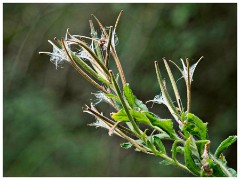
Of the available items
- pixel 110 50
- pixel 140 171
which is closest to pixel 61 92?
pixel 140 171

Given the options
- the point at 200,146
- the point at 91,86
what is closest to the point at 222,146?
the point at 200,146

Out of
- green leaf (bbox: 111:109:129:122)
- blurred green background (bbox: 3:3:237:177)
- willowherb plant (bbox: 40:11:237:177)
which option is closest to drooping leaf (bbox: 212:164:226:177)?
willowherb plant (bbox: 40:11:237:177)

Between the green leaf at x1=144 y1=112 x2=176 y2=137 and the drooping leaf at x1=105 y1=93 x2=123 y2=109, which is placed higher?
the drooping leaf at x1=105 y1=93 x2=123 y2=109

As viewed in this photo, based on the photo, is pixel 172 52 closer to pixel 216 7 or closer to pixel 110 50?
pixel 216 7

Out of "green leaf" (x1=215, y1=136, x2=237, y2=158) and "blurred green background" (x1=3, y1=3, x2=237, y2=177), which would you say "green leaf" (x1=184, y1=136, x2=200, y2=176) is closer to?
"green leaf" (x1=215, y1=136, x2=237, y2=158)

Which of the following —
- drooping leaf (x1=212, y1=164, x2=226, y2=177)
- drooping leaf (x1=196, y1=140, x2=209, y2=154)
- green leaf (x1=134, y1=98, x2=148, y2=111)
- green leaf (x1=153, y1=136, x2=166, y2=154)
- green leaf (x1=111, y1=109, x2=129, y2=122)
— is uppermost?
green leaf (x1=134, y1=98, x2=148, y2=111)

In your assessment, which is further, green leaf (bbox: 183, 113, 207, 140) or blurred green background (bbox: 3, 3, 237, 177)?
blurred green background (bbox: 3, 3, 237, 177)
